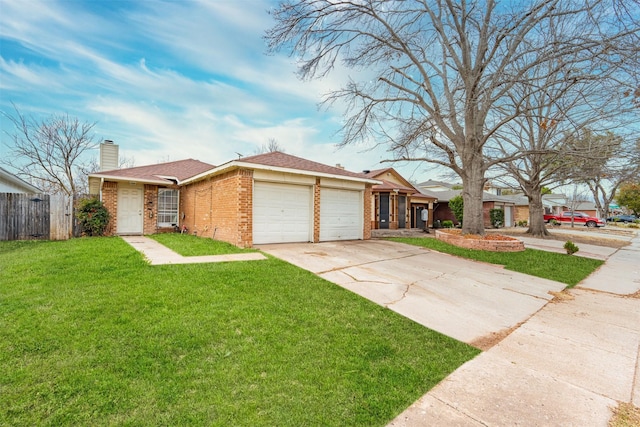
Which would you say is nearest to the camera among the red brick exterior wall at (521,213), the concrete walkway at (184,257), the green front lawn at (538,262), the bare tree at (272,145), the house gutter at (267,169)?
the concrete walkway at (184,257)

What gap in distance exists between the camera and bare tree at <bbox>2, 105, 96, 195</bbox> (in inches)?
692

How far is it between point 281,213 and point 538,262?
766cm

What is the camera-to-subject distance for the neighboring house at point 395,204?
741 inches

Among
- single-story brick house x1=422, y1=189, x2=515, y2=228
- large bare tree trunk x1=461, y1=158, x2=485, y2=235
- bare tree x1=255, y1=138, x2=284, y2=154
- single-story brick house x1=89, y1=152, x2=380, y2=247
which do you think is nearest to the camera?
single-story brick house x1=89, y1=152, x2=380, y2=247

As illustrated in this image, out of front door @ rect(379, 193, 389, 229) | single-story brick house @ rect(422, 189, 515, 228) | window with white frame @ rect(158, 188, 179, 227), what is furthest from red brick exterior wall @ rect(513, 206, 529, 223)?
window with white frame @ rect(158, 188, 179, 227)

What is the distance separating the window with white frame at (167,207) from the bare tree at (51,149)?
10.9 m

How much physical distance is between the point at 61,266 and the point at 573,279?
11.0 m

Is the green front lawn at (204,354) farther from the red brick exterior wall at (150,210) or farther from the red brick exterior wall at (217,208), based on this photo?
the red brick exterior wall at (150,210)

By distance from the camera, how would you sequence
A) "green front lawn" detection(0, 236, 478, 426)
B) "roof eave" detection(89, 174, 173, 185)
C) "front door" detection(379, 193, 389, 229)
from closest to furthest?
"green front lawn" detection(0, 236, 478, 426) < "roof eave" detection(89, 174, 173, 185) < "front door" detection(379, 193, 389, 229)

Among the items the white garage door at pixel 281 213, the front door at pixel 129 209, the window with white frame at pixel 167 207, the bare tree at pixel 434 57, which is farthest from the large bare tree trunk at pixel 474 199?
the front door at pixel 129 209

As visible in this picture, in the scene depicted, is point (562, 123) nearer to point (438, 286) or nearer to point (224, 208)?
point (438, 286)

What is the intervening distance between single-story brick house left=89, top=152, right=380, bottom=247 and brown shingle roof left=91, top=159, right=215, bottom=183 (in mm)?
48

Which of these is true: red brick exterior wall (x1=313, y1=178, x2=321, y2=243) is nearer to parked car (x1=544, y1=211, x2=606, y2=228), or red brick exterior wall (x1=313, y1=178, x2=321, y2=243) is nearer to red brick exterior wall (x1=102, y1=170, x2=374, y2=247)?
red brick exterior wall (x1=102, y1=170, x2=374, y2=247)

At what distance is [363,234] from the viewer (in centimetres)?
1170
